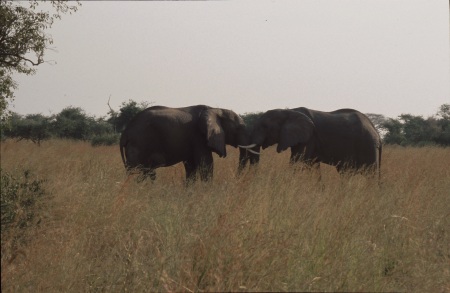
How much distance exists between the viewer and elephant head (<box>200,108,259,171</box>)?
30.7 feet

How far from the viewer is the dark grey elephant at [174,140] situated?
30.1 feet

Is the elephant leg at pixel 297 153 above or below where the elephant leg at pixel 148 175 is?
above

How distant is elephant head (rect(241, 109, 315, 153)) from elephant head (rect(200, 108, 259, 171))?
0.18m

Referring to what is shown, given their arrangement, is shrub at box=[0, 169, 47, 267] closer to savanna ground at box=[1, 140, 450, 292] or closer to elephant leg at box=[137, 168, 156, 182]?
savanna ground at box=[1, 140, 450, 292]

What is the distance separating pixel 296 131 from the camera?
9828 millimetres

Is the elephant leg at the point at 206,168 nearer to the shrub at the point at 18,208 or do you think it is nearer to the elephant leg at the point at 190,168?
the elephant leg at the point at 190,168

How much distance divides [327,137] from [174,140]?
9.62 feet

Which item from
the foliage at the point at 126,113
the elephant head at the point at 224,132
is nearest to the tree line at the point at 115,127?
the foliage at the point at 126,113

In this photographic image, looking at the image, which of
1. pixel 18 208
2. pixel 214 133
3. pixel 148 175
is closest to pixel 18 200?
pixel 18 208

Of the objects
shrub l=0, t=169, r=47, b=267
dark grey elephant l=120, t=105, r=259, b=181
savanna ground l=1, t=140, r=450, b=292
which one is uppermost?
dark grey elephant l=120, t=105, r=259, b=181

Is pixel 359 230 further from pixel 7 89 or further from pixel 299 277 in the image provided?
pixel 7 89

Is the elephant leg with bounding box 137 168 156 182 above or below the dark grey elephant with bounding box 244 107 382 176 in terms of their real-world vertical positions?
below

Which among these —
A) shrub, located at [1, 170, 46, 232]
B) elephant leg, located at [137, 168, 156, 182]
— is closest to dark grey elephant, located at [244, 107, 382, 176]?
elephant leg, located at [137, 168, 156, 182]

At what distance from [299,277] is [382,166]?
353 inches
